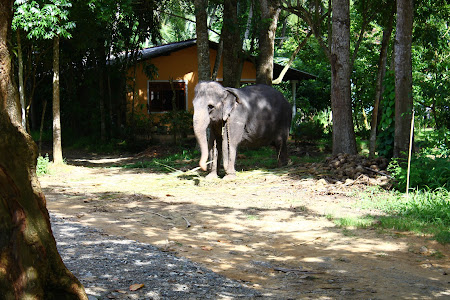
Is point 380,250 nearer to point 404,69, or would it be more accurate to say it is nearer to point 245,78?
point 404,69

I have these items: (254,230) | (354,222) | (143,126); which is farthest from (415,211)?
(143,126)

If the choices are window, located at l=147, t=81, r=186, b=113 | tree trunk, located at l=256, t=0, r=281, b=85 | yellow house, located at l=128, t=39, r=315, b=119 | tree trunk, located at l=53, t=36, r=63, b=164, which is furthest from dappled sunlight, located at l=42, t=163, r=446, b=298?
window, located at l=147, t=81, r=186, b=113

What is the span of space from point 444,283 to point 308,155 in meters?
11.7

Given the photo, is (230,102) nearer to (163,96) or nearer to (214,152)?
(214,152)

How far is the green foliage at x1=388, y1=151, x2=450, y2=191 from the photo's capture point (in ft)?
28.1

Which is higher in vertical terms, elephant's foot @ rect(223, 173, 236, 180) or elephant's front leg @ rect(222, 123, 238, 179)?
elephant's front leg @ rect(222, 123, 238, 179)

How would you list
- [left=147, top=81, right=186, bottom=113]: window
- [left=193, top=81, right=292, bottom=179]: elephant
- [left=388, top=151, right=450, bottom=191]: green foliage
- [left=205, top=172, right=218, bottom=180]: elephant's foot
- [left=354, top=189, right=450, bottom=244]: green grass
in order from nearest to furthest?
[left=354, top=189, right=450, bottom=244]: green grass
[left=388, top=151, right=450, bottom=191]: green foliage
[left=193, top=81, right=292, bottom=179]: elephant
[left=205, top=172, right=218, bottom=180]: elephant's foot
[left=147, top=81, right=186, bottom=113]: window

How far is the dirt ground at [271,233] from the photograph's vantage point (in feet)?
15.9

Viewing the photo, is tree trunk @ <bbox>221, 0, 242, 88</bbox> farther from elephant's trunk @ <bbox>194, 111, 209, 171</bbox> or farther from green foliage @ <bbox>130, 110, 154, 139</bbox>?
elephant's trunk @ <bbox>194, 111, 209, 171</bbox>

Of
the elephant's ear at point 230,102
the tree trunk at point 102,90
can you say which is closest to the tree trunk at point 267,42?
the elephant's ear at point 230,102

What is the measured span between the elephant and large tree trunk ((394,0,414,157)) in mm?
3367

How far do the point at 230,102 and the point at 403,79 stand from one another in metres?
3.62

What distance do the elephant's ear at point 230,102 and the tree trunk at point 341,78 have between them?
239 cm

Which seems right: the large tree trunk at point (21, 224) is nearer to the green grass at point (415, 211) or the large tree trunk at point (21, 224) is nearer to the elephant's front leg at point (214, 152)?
the green grass at point (415, 211)
